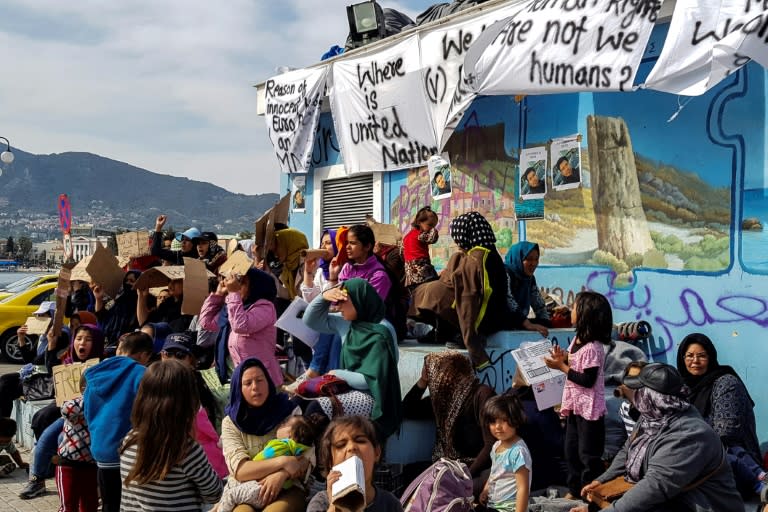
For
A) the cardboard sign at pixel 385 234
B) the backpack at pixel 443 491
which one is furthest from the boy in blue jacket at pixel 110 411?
the cardboard sign at pixel 385 234

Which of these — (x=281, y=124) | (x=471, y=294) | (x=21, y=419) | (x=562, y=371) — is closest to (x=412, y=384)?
(x=471, y=294)

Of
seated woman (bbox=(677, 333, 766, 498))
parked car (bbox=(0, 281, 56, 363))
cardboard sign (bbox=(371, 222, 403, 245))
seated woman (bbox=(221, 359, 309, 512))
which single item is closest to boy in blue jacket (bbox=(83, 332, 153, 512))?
seated woman (bbox=(221, 359, 309, 512))

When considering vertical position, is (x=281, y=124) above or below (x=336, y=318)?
above

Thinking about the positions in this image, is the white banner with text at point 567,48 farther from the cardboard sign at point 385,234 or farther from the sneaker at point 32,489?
the sneaker at point 32,489

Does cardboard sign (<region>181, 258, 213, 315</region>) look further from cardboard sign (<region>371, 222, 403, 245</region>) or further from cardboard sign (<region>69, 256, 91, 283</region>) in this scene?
cardboard sign (<region>69, 256, 91, 283</region>)

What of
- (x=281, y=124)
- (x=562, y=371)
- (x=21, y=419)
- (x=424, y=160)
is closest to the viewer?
(x=562, y=371)

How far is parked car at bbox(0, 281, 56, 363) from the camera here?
52.0 ft

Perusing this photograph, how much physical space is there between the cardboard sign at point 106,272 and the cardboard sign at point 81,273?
116 mm

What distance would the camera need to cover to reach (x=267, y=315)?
638 centimetres

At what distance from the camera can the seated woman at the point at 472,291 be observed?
6.38 m

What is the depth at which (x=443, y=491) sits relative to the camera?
4660 millimetres

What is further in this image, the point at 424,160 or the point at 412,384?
the point at 424,160

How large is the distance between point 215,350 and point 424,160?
12.8 feet

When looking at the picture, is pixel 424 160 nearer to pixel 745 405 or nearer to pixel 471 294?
pixel 471 294
